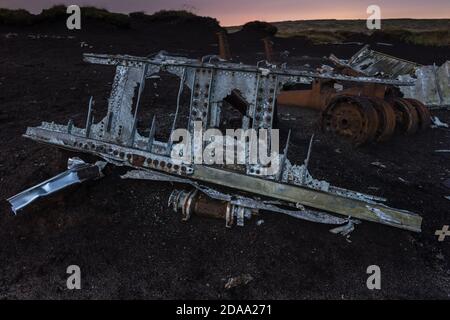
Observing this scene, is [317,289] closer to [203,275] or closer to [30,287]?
[203,275]

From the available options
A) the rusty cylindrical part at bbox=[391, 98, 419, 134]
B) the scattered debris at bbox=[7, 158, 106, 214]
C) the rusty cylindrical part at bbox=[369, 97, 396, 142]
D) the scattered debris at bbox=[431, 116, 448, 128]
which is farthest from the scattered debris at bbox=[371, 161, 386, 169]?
the scattered debris at bbox=[7, 158, 106, 214]

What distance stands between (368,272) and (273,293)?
911 mm

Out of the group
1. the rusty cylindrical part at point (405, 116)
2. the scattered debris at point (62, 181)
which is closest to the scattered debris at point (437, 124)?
the rusty cylindrical part at point (405, 116)

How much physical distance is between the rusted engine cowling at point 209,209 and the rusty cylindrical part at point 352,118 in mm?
3495

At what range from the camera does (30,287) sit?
3.28 metres

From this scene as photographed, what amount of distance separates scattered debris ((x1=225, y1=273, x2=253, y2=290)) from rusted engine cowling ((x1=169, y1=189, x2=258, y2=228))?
0.61 meters

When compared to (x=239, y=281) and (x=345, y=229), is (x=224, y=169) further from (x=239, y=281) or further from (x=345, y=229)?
(x=345, y=229)

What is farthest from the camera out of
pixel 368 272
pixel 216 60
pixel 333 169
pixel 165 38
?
pixel 165 38

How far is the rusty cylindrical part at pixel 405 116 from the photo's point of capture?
784 cm

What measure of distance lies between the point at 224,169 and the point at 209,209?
424 millimetres

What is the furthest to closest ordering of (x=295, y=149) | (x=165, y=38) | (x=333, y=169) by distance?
(x=165, y=38), (x=295, y=149), (x=333, y=169)

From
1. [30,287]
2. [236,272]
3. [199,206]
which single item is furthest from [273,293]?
[30,287]

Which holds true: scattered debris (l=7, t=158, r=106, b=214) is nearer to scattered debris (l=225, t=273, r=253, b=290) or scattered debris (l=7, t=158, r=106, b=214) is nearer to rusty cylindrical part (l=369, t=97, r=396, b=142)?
scattered debris (l=225, t=273, r=253, b=290)

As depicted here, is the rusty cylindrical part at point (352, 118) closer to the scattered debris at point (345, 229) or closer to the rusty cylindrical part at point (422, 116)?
the rusty cylindrical part at point (422, 116)
